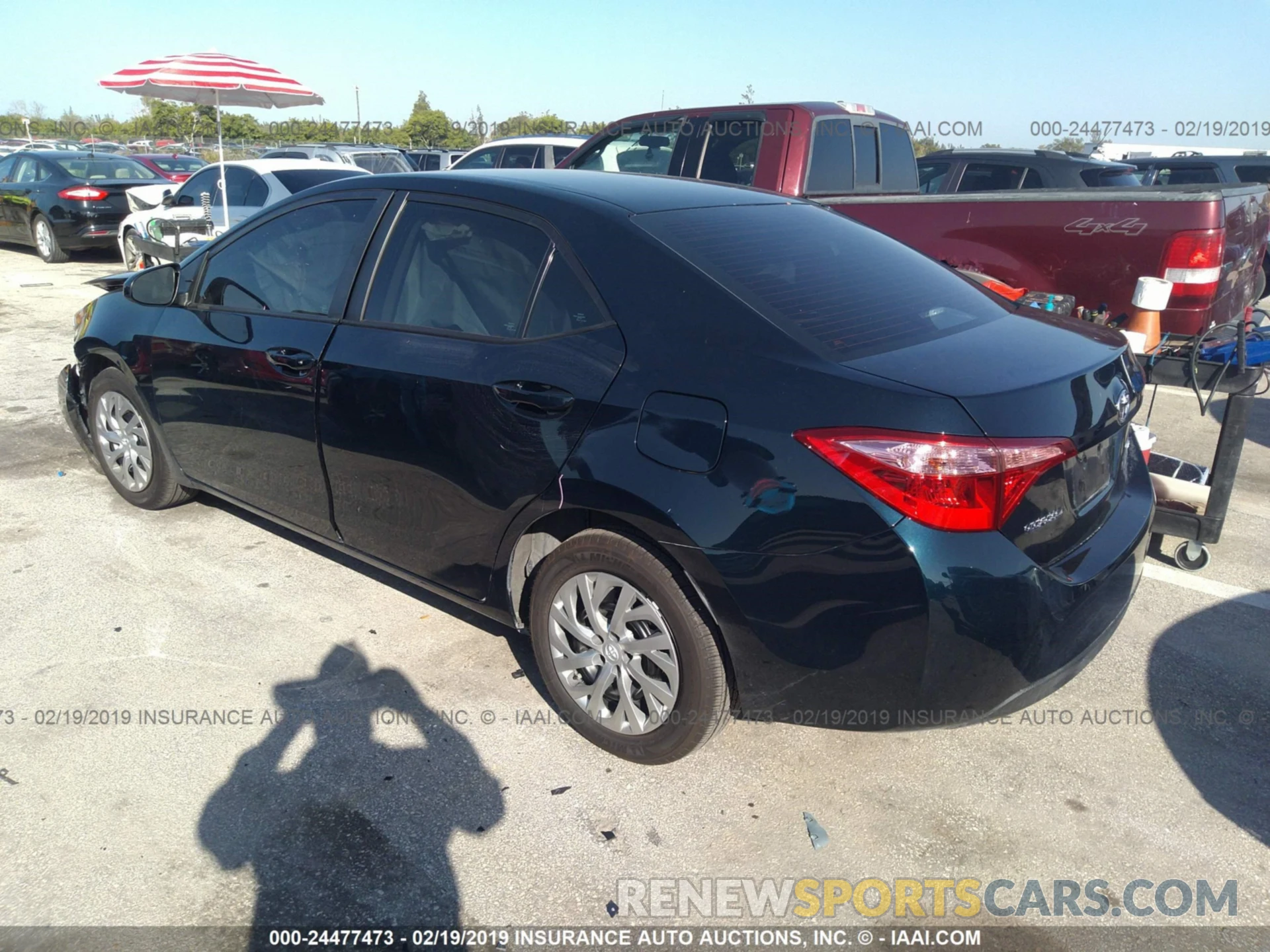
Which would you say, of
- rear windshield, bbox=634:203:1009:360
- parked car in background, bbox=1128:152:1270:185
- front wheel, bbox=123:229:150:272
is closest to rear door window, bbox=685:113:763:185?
rear windshield, bbox=634:203:1009:360

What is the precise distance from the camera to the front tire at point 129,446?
15.0ft

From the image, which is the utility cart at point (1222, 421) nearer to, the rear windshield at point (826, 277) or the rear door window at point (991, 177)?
the rear windshield at point (826, 277)

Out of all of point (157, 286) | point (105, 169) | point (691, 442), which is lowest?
point (691, 442)

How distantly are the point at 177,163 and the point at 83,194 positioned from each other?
7933 mm

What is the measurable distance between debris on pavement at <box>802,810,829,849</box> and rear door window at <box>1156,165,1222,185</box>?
13968 millimetres

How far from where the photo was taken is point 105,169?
1435cm

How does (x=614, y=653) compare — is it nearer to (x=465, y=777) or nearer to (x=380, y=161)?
(x=465, y=777)

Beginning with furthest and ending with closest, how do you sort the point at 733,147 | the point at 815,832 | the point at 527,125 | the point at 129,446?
the point at 527,125
the point at 733,147
the point at 129,446
the point at 815,832

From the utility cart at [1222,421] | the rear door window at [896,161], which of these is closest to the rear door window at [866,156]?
the rear door window at [896,161]

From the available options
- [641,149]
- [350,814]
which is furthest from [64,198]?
[350,814]

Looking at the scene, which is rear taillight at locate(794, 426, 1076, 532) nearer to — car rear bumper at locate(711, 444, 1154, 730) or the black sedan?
car rear bumper at locate(711, 444, 1154, 730)

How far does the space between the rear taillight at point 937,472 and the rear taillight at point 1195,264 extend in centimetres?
354

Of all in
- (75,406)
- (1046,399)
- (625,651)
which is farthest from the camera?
(75,406)

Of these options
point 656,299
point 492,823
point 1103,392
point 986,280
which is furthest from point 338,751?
point 986,280
